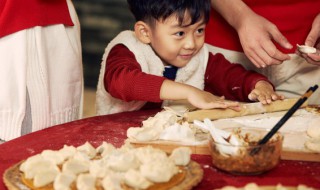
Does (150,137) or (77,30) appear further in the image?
(77,30)

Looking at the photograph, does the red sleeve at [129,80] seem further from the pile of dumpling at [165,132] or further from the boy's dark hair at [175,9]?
the pile of dumpling at [165,132]

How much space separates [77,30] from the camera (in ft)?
7.86

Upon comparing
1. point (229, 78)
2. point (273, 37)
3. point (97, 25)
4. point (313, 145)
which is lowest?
point (97, 25)

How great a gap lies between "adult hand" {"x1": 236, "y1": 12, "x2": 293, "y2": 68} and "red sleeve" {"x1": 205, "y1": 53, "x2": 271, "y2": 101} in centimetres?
9

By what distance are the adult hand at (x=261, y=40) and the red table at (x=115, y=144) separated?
46cm

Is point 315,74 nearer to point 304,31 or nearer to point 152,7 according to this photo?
point 304,31

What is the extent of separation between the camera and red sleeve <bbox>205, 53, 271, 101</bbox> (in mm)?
2337

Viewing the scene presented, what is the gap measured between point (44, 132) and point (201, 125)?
0.52 meters

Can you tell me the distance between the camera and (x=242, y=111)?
6.57ft

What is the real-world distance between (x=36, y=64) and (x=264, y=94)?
2.79 feet

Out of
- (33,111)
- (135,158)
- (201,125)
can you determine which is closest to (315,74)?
(201,125)

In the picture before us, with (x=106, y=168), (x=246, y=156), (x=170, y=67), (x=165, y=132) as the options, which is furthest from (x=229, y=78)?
(x=106, y=168)

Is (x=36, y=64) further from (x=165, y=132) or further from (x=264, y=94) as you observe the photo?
(x=264, y=94)

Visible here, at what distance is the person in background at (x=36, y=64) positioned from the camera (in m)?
2.13
